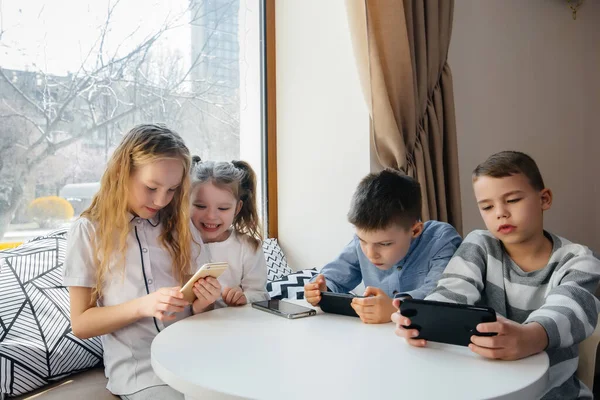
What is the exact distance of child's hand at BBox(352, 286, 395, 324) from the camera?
1.32 metres

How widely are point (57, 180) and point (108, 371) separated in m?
0.92

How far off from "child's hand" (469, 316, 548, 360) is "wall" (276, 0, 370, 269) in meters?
1.25

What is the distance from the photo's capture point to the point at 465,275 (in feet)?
4.51

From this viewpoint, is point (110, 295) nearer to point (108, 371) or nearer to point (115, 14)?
point (108, 371)

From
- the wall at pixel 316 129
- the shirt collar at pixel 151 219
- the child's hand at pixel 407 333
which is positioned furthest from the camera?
the wall at pixel 316 129

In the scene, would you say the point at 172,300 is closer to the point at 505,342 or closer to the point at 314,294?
the point at 314,294

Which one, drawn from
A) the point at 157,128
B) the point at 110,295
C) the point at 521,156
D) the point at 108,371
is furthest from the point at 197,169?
the point at 521,156

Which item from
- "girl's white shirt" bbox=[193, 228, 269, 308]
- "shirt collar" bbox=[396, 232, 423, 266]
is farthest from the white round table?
"girl's white shirt" bbox=[193, 228, 269, 308]

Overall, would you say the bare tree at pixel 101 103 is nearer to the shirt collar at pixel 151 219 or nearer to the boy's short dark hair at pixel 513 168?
the shirt collar at pixel 151 219

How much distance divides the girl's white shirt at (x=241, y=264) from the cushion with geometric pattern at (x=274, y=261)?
1.65 feet

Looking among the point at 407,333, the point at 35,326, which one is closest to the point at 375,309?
the point at 407,333

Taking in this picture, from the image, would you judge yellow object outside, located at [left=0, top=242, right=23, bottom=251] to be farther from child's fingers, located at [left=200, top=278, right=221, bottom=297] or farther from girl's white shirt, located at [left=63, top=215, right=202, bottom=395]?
child's fingers, located at [left=200, top=278, right=221, bottom=297]

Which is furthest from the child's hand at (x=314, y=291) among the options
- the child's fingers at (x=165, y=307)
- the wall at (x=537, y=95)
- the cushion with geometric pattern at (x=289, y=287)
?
the wall at (x=537, y=95)

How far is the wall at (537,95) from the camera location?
266cm
